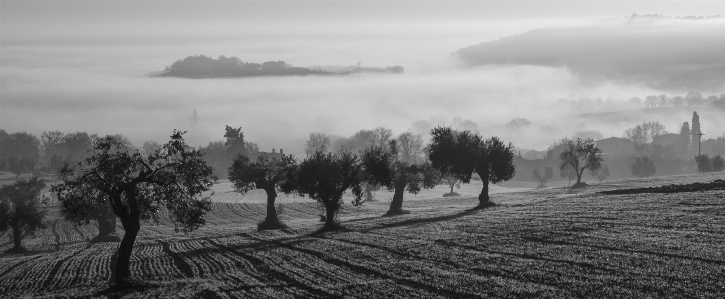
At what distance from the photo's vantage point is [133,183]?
45.6 m

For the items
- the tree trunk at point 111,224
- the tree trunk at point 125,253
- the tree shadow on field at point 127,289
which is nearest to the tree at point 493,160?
the tree trunk at point 111,224

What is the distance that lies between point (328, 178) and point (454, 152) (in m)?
24.2

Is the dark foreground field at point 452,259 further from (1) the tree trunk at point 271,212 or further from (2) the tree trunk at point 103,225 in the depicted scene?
(2) the tree trunk at point 103,225

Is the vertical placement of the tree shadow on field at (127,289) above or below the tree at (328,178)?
below

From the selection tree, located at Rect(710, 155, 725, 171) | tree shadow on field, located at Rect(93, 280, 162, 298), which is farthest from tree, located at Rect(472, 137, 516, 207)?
tree, located at Rect(710, 155, 725, 171)

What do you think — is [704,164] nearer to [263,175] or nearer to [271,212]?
[263,175]

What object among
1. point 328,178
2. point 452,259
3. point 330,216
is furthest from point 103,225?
point 452,259

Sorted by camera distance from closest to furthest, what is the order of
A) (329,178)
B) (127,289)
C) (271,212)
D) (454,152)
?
(127,289) < (329,178) < (271,212) < (454,152)

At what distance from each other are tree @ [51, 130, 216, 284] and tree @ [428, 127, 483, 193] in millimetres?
52237

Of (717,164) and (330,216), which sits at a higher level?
(717,164)

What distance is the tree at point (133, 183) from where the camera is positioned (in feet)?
148

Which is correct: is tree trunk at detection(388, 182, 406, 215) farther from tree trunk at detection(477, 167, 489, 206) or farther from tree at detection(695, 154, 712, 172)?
tree at detection(695, 154, 712, 172)

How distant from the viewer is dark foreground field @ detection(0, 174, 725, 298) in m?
36.0

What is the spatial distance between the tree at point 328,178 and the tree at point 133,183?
29456mm
